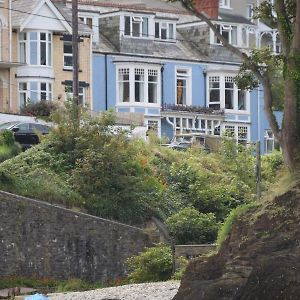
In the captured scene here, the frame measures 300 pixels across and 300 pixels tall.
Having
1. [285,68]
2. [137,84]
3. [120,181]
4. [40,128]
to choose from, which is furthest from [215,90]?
[285,68]

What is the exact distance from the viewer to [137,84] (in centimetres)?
8994

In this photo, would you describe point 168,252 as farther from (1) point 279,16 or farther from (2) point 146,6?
(2) point 146,6

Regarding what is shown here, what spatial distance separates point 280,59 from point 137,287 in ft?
28.4

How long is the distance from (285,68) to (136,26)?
169 ft

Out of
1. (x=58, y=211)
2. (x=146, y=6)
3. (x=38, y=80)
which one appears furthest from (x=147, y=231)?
(x=146, y=6)

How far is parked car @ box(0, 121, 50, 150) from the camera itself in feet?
217

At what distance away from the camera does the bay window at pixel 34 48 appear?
3334 inches

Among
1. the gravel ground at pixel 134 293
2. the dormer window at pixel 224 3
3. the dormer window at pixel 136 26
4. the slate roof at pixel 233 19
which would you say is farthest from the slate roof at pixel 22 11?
the gravel ground at pixel 134 293

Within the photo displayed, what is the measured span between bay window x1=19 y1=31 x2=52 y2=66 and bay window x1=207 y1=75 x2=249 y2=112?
522 inches

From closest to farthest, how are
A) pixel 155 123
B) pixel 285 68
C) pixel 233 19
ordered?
Result: pixel 285 68
pixel 155 123
pixel 233 19

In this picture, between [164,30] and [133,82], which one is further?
[164,30]

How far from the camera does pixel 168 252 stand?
50.4m

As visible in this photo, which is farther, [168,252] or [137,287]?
[168,252]

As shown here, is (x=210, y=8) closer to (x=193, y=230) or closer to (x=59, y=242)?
(x=193, y=230)
